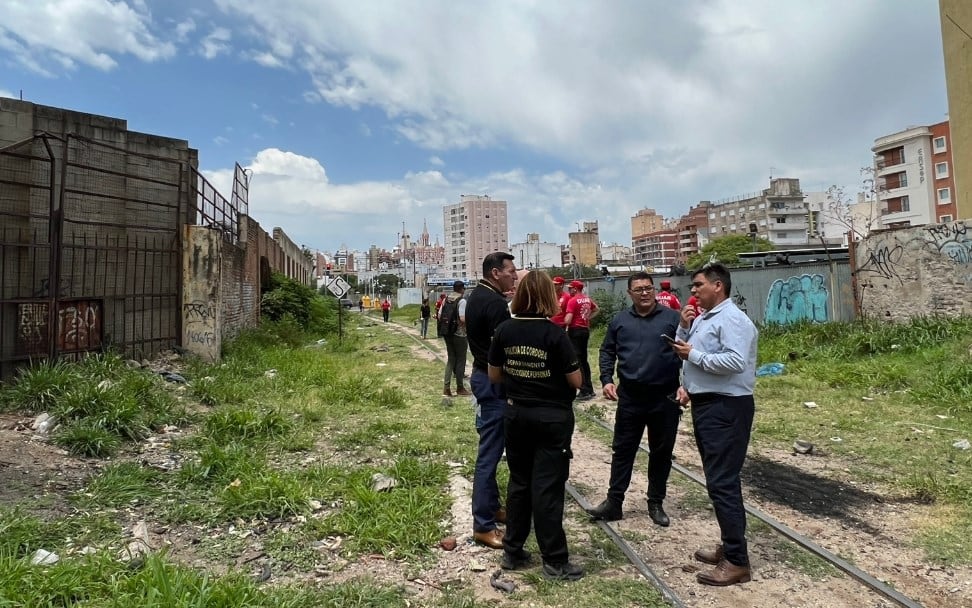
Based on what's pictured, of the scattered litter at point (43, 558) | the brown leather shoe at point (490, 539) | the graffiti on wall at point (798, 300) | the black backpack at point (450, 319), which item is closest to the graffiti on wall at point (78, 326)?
the black backpack at point (450, 319)

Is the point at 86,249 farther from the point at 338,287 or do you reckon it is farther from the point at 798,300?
the point at 798,300

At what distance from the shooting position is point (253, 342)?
41.5ft

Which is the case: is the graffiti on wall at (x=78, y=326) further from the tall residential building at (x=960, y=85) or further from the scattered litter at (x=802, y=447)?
the tall residential building at (x=960, y=85)

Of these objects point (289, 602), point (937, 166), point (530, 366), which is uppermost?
point (937, 166)

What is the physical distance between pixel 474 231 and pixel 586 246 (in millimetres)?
23204

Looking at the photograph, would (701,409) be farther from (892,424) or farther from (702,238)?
(702,238)

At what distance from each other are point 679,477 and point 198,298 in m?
8.70

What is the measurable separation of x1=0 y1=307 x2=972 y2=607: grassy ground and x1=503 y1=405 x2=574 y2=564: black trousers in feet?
0.88

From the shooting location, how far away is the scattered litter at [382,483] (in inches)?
181

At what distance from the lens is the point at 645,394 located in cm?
394

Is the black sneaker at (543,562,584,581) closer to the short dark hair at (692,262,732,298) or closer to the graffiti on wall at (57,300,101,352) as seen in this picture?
the short dark hair at (692,262,732,298)

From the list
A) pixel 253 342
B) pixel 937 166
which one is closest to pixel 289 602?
pixel 253 342

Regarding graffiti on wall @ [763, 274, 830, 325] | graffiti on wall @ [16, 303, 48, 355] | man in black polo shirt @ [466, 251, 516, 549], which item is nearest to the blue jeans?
man in black polo shirt @ [466, 251, 516, 549]

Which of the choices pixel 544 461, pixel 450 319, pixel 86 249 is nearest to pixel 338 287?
pixel 86 249
